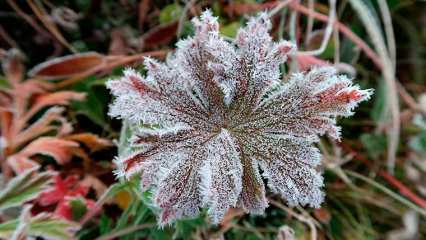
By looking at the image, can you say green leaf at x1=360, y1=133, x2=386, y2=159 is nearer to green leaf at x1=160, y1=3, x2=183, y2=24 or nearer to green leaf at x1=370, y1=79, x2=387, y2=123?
green leaf at x1=370, y1=79, x2=387, y2=123

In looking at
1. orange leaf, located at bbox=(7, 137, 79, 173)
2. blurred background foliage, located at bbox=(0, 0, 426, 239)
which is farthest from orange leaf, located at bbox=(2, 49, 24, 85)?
orange leaf, located at bbox=(7, 137, 79, 173)

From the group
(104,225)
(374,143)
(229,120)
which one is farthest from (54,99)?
(374,143)

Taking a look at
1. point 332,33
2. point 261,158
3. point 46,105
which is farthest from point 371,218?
point 46,105

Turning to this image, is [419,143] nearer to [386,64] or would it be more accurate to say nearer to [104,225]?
[386,64]

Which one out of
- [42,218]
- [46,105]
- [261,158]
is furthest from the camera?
[46,105]

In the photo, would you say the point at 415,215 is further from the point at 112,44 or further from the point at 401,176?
the point at 112,44

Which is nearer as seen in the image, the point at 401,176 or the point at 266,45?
the point at 266,45
